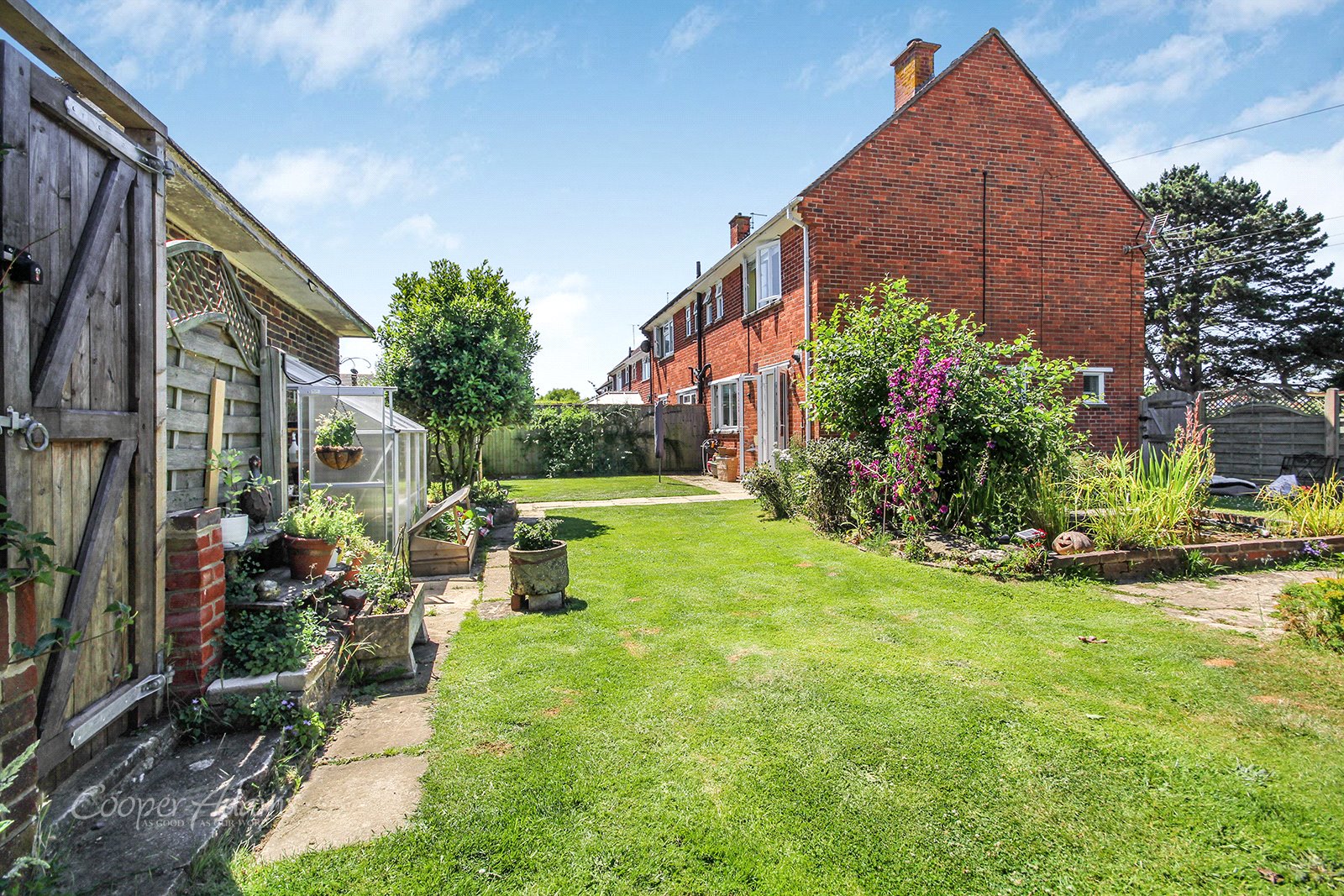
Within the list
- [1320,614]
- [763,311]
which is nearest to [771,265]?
[763,311]

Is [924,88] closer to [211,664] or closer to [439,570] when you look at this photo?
[439,570]

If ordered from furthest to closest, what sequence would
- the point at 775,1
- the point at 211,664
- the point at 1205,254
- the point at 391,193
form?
the point at 1205,254, the point at 391,193, the point at 775,1, the point at 211,664

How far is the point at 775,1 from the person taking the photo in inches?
339

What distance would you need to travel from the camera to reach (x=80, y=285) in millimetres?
2498

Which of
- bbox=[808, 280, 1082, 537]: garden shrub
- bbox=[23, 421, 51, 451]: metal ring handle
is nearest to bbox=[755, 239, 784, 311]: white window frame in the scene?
bbox=[808, 280, 1082, 537]: garden shrub

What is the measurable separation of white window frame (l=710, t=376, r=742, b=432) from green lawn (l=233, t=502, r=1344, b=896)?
1131cm

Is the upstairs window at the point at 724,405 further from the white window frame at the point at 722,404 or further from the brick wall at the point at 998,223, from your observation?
the brick wall at the point at 998,223

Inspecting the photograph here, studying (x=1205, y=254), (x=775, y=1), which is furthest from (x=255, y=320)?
(x=1205, y=254)

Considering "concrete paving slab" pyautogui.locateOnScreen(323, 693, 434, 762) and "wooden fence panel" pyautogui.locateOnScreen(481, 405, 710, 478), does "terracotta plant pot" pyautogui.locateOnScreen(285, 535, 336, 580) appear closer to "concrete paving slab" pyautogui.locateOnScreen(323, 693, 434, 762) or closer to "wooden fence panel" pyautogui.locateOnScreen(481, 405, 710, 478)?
"concrete paving slab" pyautogui.locateOnScreen(323, 693, 434, 762)

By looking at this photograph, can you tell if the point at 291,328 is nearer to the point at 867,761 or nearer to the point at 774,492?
the point at 774,492

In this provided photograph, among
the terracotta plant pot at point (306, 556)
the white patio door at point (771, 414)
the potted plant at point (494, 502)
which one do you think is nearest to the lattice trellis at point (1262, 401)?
the white patio door at point (771, 414)

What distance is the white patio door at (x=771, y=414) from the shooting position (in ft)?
44.1

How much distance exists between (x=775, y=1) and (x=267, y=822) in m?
10.0

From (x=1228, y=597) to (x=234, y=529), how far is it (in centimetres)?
773
